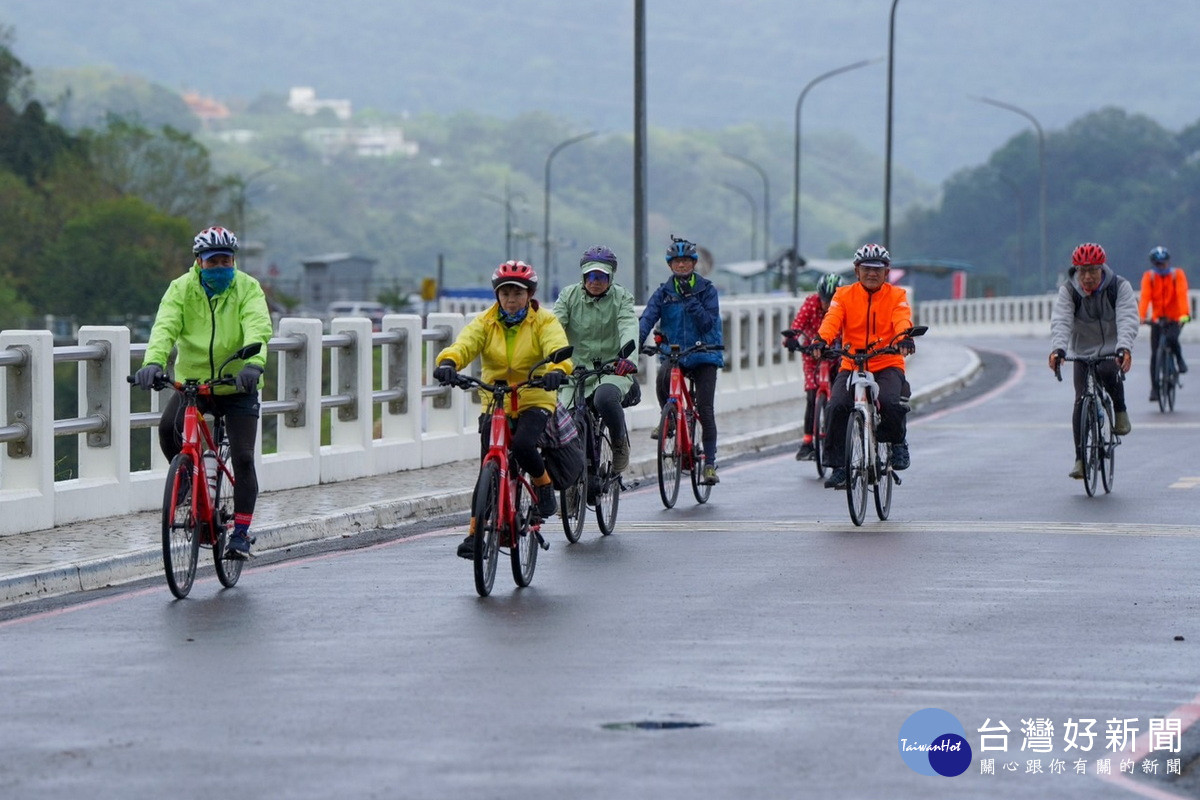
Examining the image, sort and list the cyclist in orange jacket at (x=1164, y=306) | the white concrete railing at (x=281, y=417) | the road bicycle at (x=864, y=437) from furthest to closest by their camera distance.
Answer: the cyclist in orange jacket at (x=1164, y=306) < the road bicycle at (x=864, y=437) < the white concrete railing at (x=281, y=417)

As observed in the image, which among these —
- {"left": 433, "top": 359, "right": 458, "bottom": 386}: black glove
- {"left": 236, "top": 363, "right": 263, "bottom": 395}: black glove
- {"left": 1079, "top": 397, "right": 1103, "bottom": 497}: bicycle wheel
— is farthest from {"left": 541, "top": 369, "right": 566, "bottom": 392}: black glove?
{"left": 1079, "top": 397, "right": 1103, "bottom": 497}: bicycle wheel

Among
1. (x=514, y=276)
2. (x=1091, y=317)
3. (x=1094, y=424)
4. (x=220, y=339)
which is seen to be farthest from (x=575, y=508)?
(x=1091, y=317)

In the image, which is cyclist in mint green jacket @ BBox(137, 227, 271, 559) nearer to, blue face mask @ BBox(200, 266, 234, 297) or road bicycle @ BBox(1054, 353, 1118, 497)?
blue face mask @ BBox(200, 266, 234, 297)

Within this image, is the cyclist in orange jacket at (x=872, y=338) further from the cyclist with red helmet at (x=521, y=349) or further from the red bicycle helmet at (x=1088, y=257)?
the cyclist with red helmet at (x=521, y=349)

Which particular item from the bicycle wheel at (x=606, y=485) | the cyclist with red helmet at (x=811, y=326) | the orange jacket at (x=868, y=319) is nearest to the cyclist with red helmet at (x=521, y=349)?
the bicycle wheel at (x=606, y=485)

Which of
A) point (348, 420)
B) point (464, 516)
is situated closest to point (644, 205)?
point (348, 420)

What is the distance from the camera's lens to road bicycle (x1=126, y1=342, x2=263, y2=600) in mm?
10125

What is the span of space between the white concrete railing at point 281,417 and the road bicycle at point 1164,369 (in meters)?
5.77

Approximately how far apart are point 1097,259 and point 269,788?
9.86 metres

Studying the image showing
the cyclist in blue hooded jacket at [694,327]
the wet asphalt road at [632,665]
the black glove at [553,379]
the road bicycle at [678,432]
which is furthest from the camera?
the cyclist in blue hooded jacket at [694,327]

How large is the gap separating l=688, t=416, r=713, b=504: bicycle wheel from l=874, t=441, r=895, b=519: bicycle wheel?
58.3 inches

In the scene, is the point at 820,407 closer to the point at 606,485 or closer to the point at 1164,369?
the point at 606,485

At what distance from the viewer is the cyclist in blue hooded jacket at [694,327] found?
590 inches

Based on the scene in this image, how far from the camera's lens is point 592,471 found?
12.8 m
